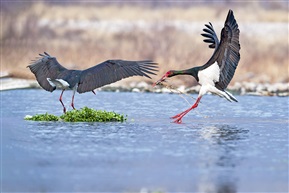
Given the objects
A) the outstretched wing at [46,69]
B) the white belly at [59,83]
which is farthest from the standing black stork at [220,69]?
the outstretched wing at [46,69]

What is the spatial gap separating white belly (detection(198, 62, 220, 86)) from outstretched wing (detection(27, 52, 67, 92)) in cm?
239

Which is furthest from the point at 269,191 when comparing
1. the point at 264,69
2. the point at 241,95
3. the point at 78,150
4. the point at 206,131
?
the point at 264,69

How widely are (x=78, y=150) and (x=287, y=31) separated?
58.3 ft

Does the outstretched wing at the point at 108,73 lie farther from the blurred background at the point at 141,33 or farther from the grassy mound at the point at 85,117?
the blurred background at the point at 141,33

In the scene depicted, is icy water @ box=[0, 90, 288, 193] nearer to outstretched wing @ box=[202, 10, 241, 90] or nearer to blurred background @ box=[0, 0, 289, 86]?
outstretched wing @ box=[202, 10, 241, 90]

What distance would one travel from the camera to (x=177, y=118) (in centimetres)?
1617

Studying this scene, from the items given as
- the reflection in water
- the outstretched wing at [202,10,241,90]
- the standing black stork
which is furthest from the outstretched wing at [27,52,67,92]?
the reflection in water

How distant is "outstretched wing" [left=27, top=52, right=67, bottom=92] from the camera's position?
51.5ft

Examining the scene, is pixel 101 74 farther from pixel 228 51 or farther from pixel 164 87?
pixel 164 87

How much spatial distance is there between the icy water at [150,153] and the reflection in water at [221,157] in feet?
0.04

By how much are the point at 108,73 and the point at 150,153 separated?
3.77 m

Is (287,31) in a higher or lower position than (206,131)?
higher

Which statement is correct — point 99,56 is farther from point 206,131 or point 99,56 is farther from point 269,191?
point 269,191

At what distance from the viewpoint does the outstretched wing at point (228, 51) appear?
47.7ft
